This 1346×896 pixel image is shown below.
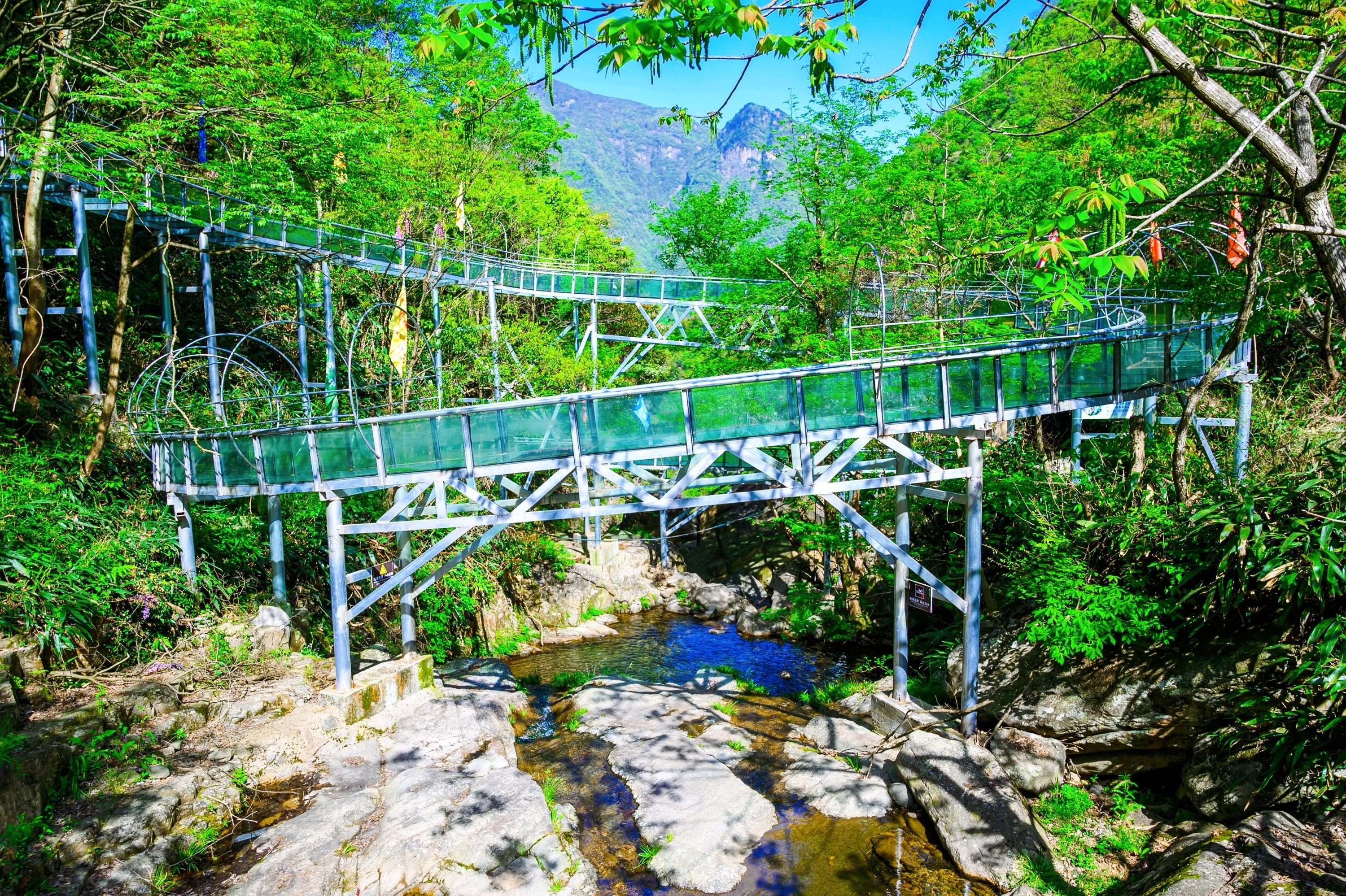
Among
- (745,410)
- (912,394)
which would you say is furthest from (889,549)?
(745,410)

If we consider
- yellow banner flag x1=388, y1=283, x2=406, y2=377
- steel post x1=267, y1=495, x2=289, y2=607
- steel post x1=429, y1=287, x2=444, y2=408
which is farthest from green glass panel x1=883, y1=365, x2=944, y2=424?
yellow banner flag x1=388, y1=283, x2=406, y2=377

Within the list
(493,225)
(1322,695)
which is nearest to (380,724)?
(1322,695)

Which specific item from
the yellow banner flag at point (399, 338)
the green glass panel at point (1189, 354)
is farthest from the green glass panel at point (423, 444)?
the green glass panel at point (1189, 354)

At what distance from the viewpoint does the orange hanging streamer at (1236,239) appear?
7969 mm

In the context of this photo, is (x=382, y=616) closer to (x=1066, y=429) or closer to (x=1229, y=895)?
(x=1229, y=895)

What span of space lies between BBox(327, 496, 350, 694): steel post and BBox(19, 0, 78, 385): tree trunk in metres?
5.60

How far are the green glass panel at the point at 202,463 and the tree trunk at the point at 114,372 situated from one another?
1687 mm

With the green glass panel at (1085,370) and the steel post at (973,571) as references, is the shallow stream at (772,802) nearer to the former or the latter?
the steel post at (973,571)

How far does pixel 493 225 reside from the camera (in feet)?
87.5

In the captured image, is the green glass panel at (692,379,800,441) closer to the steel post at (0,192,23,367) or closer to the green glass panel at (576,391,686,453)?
the green glass panel at (576,391,686,453)

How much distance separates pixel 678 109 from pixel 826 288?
12.9 metres

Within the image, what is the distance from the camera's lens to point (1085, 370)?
10461mm

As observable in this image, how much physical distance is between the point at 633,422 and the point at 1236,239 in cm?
714

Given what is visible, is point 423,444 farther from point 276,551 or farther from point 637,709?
point 637,709
